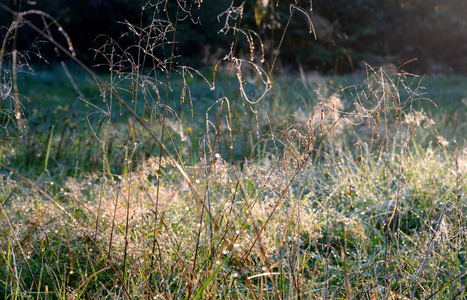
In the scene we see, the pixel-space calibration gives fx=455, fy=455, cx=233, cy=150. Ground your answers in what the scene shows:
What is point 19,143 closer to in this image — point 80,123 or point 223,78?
point 80,123

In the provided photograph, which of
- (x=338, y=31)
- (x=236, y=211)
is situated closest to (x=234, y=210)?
(x=236, y=211)

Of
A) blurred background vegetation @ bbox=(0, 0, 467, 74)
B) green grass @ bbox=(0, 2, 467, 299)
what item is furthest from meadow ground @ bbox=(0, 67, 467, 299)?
blurred background vegetation @ bbox=(0, 0, 467, 74)

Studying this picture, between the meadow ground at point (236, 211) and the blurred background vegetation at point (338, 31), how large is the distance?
413 centimetres

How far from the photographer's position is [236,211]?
2.39 metres

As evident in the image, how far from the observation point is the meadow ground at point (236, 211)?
165 centimetres

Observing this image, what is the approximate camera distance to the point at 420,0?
1387 cm

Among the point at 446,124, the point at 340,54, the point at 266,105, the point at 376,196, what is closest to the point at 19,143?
the point at 266,105

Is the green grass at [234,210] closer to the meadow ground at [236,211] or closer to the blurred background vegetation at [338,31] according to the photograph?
the meadow ground at [236,211]

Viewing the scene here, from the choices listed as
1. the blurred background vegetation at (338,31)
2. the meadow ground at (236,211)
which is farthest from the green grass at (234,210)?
the blurred background vegetation at (338,31)

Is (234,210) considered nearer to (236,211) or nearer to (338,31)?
(236,211)

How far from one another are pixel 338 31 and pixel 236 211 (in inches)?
299

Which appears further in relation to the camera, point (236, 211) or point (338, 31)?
point (338, 31)

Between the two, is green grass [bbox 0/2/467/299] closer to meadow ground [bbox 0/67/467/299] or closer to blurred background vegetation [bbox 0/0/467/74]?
meadow ground [bbox 0/67/467/299]

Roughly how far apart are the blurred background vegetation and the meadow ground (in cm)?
413
